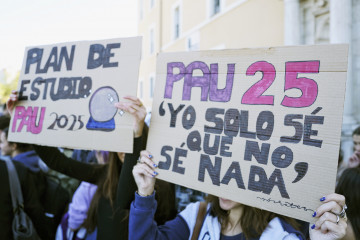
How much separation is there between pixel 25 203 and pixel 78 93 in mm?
1087

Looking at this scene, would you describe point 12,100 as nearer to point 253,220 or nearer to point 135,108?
point 135,108

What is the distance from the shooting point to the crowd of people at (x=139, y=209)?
4.43 feet

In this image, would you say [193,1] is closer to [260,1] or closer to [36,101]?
[260,1]

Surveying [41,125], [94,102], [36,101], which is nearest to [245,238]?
[94,102]

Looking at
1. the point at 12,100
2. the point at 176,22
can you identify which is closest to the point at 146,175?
the point at 12,100

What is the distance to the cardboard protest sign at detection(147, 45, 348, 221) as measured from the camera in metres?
1.12

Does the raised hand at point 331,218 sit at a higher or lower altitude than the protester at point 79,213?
higher

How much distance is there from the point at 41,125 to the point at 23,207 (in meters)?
0.78

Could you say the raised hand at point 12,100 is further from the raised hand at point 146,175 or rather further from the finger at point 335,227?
the finger at point 335,227

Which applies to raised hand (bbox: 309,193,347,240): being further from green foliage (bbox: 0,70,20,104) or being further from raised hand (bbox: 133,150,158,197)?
green foliage (bbox: 0,70,20,104)

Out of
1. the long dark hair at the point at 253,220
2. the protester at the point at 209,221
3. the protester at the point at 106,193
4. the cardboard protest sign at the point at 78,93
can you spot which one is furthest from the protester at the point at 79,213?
the long dark hair at the point at 253,220

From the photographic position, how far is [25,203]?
86.4 inches

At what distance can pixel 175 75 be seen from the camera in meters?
1.48

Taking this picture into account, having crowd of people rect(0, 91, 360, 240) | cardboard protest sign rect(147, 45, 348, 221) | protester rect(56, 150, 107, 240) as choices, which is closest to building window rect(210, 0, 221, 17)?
crowd of people rect(0, 91, 360, 240)
